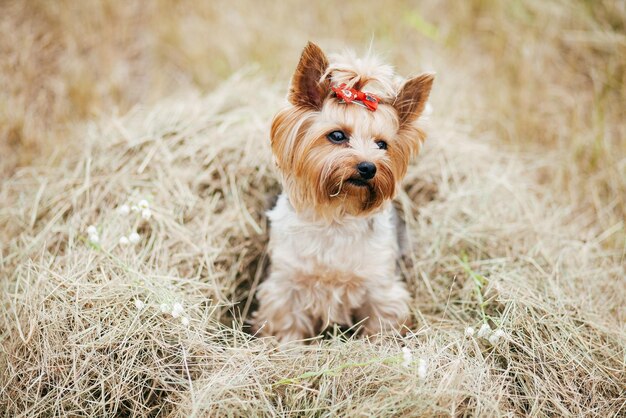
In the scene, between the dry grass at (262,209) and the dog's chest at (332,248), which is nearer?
the dry grass at (262,209)

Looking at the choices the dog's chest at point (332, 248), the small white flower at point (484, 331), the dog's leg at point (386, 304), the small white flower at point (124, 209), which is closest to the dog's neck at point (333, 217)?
the dog's chest at point (332, 248)

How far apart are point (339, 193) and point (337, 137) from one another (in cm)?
38

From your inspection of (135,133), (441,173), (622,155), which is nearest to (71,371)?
(135,133)

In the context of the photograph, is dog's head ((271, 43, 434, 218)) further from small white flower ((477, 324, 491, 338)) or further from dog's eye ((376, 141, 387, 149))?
small white flower ((477, 324, 491, 338))

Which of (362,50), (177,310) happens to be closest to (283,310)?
(177,310)

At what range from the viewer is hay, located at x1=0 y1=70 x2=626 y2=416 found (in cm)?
333

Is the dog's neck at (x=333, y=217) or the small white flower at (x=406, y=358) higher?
the dog's neck at (x=333, y=217)

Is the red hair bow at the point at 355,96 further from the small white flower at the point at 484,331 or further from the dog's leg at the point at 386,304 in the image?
the small white flower at the point at 484,331

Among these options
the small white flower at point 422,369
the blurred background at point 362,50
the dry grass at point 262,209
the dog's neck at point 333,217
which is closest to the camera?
the small white flower at point 422,369

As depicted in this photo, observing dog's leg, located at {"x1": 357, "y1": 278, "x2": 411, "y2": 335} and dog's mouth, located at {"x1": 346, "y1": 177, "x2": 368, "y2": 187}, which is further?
dog's leg, located at {"x1": 357, "y1": 278, "x2": 411, "y2": 335}

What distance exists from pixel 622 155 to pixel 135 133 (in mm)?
4922

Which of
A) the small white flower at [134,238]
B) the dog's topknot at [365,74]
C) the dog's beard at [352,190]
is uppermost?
the dog's topknot at [365,74]

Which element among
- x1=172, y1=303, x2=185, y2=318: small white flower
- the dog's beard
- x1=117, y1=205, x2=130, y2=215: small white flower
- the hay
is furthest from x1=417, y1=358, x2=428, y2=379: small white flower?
x1=117, y1=205, x2=130, y2=215: small white flower

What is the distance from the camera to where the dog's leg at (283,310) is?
4.20 meters
